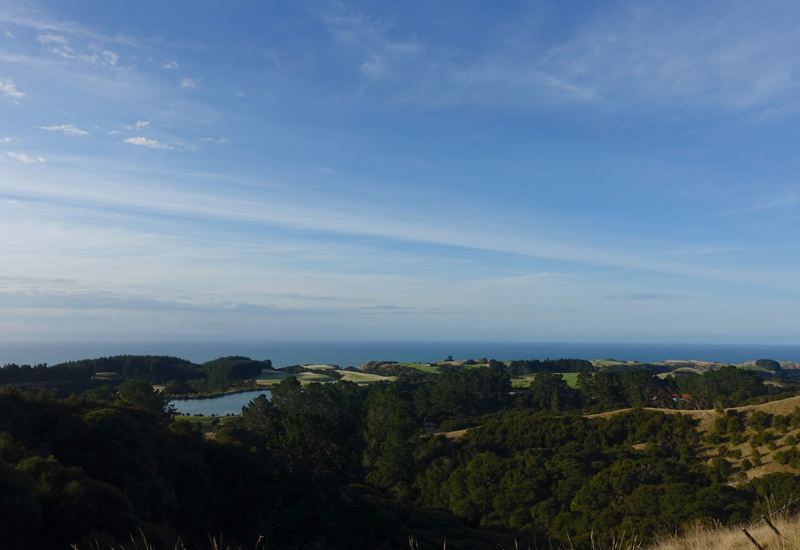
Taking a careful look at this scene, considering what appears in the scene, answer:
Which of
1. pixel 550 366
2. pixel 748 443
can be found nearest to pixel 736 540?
pixel 748 443

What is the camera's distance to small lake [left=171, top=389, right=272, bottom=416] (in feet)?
255

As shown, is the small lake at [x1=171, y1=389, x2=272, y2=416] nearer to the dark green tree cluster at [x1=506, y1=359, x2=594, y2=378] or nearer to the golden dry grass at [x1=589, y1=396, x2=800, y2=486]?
the golden dry grass at [x1=589, y1=396, x2=800, y2=486]

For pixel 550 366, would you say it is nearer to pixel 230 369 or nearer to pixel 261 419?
pixel 230 369

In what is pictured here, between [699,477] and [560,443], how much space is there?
432 inches

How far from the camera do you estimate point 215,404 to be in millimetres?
86312

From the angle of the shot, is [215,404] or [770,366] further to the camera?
[770,366]

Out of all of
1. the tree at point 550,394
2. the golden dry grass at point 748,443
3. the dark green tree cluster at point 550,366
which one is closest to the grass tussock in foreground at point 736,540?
the golden dry grass at point 748,443

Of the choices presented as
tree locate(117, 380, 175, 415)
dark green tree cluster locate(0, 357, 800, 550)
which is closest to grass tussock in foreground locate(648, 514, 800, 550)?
dark green tree cluster locate(0, 357, 800, 550)

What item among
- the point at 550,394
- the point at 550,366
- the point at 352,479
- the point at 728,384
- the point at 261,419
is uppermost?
the point at 261,419

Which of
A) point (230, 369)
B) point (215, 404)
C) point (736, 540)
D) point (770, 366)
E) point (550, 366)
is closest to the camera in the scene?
point (736, 540)

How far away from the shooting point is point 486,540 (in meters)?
22.7

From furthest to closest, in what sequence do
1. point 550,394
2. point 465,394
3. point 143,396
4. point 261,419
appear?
point 465,394 → point 550,394 → point 261,419 → point 143,396

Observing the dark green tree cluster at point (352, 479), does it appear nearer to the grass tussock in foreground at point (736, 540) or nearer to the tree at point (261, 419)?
the tree at point (261, 419)

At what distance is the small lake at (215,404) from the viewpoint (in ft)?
255
